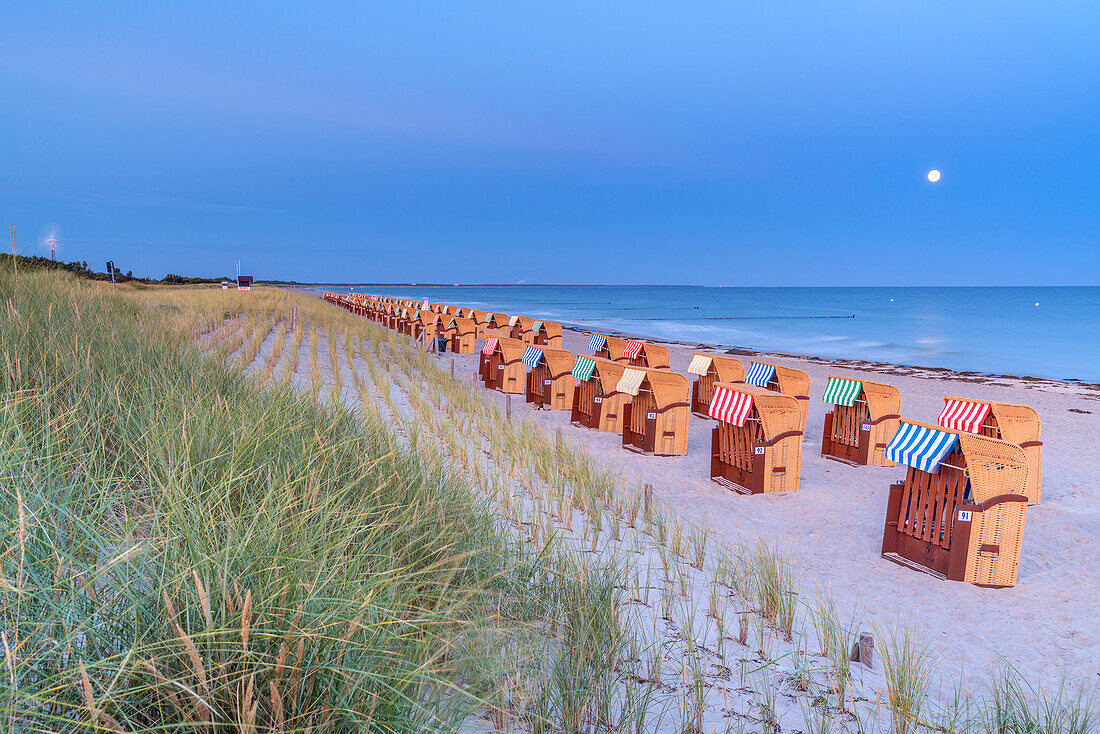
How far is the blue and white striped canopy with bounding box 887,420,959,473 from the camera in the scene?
521cm

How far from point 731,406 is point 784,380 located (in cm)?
300

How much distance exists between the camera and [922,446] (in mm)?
5375

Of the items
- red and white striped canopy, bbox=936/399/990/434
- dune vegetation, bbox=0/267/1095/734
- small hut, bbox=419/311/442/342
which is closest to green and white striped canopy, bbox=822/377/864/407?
red and white striped canopy, bbox=936/399/990/434

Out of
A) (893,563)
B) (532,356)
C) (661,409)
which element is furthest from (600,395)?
(893,563)

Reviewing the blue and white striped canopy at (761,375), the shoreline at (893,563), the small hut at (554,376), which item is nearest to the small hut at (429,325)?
the small hut at (554,376)

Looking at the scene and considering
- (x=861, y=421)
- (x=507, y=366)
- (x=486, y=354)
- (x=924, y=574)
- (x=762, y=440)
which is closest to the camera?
(x=924, y=574)

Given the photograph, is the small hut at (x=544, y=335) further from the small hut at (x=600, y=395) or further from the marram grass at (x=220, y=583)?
the marram grass at (x=220, y=583)

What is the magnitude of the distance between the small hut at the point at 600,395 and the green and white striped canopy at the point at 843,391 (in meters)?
2.83

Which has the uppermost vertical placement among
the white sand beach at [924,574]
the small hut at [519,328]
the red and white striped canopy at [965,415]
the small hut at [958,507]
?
the small hut at [519,328]

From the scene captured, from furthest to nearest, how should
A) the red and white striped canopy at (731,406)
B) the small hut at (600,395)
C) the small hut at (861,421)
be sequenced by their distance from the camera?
the small hut at (600,395), the small hut at (861,421), the red and white striped canopy at (731,406)

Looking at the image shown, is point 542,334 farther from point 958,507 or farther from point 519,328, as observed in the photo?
point 958,507

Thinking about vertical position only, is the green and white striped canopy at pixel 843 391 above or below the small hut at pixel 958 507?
above

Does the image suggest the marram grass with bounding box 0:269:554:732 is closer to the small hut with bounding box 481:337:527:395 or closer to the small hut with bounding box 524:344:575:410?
the small hut with bounding box 524:344:575:410

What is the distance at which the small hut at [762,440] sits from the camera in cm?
718
